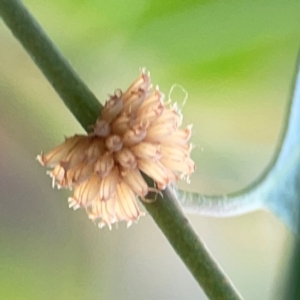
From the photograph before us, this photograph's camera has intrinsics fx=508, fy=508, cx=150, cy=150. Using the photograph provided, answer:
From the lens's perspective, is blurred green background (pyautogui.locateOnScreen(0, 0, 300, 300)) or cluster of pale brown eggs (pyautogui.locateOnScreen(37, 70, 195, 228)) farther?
blurred green background (pyautogui.locateOnScreen(0, 0, 300, 300))

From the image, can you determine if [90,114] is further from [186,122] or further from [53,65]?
[186,122]

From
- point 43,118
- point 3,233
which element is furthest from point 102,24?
point 3,233

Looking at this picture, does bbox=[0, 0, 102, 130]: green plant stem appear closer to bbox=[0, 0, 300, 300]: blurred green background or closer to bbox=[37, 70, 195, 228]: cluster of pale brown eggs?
bbox=[37, 70, 195, 228]: cluster of pale brown eggs

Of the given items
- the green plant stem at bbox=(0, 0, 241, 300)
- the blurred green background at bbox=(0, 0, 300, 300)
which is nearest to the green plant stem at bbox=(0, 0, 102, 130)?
the green plant stem at bbox=(0, 0, 241, 300)

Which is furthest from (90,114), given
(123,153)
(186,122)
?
(186,122)

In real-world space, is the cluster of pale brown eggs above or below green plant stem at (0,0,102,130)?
below

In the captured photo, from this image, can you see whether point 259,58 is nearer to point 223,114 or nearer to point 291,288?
point 223,114
